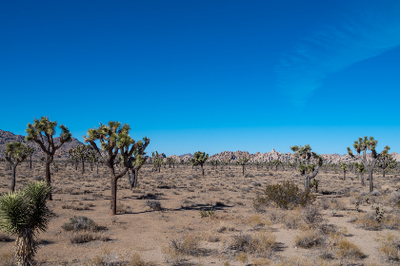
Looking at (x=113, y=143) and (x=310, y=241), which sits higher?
(x=113, y=143)

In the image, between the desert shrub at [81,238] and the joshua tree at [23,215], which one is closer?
the joshua tree at [23,215]

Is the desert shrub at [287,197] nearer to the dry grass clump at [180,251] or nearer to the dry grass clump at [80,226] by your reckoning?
the dry grass clump at [180,251]

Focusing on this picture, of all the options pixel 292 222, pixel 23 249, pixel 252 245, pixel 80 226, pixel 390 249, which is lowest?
pixel 292 222

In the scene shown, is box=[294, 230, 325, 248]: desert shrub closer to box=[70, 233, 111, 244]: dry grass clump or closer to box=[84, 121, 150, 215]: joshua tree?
box=[70, 233, 111, 244]: dry grass clump

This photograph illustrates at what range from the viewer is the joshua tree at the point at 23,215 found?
6090mm

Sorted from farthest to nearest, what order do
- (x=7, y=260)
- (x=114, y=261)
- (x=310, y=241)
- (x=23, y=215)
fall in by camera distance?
1. (x=310, y=241)
2. (x=7, y=260)
3. (x=114, y=261)
4. (x=23, y=215)

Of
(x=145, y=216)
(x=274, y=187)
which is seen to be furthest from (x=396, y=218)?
(x=145, y=216)

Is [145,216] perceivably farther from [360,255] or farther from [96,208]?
[360,255]

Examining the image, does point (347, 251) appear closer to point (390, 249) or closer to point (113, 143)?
point (390, 249)

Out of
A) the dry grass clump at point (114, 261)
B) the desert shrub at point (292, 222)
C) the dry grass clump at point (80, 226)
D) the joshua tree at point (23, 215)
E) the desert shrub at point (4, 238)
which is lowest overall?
the desert shrub at point (292, 222)

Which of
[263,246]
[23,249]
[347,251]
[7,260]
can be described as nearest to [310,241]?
[347,251]

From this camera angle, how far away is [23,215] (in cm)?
630

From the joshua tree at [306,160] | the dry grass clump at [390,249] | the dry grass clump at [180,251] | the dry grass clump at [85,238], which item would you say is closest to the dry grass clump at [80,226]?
the dry grass clump at [85,238]

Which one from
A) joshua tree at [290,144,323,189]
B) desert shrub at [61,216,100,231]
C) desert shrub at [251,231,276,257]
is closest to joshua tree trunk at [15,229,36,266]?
desert shrub at [61,216,100,231]
